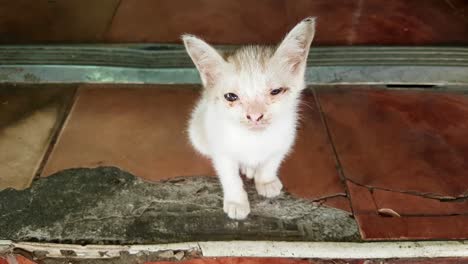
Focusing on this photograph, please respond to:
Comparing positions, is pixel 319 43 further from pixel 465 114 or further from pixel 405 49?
pixel 465 114

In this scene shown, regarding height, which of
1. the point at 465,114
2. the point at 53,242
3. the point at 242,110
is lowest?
the point at 53,242

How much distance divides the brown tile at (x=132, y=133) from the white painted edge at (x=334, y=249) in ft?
1.08

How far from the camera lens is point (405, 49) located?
1.93 m

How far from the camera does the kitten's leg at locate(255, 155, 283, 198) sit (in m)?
1.40

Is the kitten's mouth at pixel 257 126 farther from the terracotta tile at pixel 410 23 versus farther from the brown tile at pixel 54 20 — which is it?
the brown tile at pixel 54 20

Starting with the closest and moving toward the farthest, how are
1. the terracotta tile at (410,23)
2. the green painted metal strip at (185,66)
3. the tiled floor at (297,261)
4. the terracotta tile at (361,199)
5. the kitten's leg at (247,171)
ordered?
the tiled floor at (297,261)
the terracotta tile at (361,199)
the kitten's leg at (247,171)
the green painted metal strip at (185,66)
the terracotta tile at (410,23)

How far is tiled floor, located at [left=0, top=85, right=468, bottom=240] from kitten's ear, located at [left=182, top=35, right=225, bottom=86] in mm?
387

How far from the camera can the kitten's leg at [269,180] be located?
1404mm

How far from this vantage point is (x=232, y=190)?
1360 millimetres

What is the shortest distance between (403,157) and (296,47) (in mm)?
620

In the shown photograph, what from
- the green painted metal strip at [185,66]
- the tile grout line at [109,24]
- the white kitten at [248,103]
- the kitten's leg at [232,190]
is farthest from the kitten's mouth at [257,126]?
the tile grout line at [109,24]

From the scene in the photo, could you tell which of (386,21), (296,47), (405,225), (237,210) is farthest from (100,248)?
(386,21)

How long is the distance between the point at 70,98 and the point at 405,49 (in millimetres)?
1367

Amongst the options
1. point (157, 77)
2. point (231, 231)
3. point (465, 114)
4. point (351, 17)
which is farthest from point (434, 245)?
point (351, 17)
